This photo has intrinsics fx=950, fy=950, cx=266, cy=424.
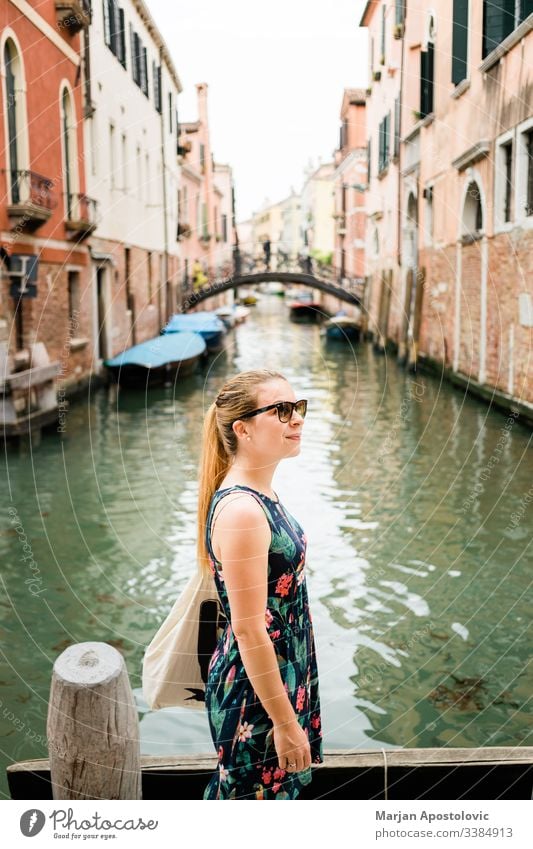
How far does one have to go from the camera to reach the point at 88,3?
46.6 feet

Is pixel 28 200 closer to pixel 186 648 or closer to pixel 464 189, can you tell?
pixel 464 189

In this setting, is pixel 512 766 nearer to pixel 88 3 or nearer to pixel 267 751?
pixel 267 751

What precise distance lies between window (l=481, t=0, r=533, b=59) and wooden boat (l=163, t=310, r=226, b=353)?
6742 millimetres

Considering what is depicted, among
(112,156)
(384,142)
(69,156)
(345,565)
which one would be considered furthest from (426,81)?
(345,565)

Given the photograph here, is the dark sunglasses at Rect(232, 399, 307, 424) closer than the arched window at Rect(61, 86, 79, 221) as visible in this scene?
Yes

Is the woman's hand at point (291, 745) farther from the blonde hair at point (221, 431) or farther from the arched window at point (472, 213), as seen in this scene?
the arched window at point (472, 213)

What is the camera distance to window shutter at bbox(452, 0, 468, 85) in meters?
13.0

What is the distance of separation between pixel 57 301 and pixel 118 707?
40.7ft

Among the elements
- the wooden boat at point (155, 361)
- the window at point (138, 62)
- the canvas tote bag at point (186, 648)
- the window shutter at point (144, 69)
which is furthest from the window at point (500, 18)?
the canvas tote bag at point (186, 648)

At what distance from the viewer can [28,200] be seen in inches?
462

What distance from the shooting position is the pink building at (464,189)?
37.6 ft

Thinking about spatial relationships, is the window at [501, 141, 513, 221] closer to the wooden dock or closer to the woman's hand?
the wooden dock

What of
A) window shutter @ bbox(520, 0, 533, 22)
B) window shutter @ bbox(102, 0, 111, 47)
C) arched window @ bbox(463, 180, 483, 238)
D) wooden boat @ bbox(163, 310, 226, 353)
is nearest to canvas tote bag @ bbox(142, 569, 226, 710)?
window shutter @ bbox(520, 0, 533, 22)

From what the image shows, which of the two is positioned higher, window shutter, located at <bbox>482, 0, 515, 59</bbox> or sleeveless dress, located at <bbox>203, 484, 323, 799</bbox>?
window shutter, located at <bbox>482, 0, 515, 59</bbox>
